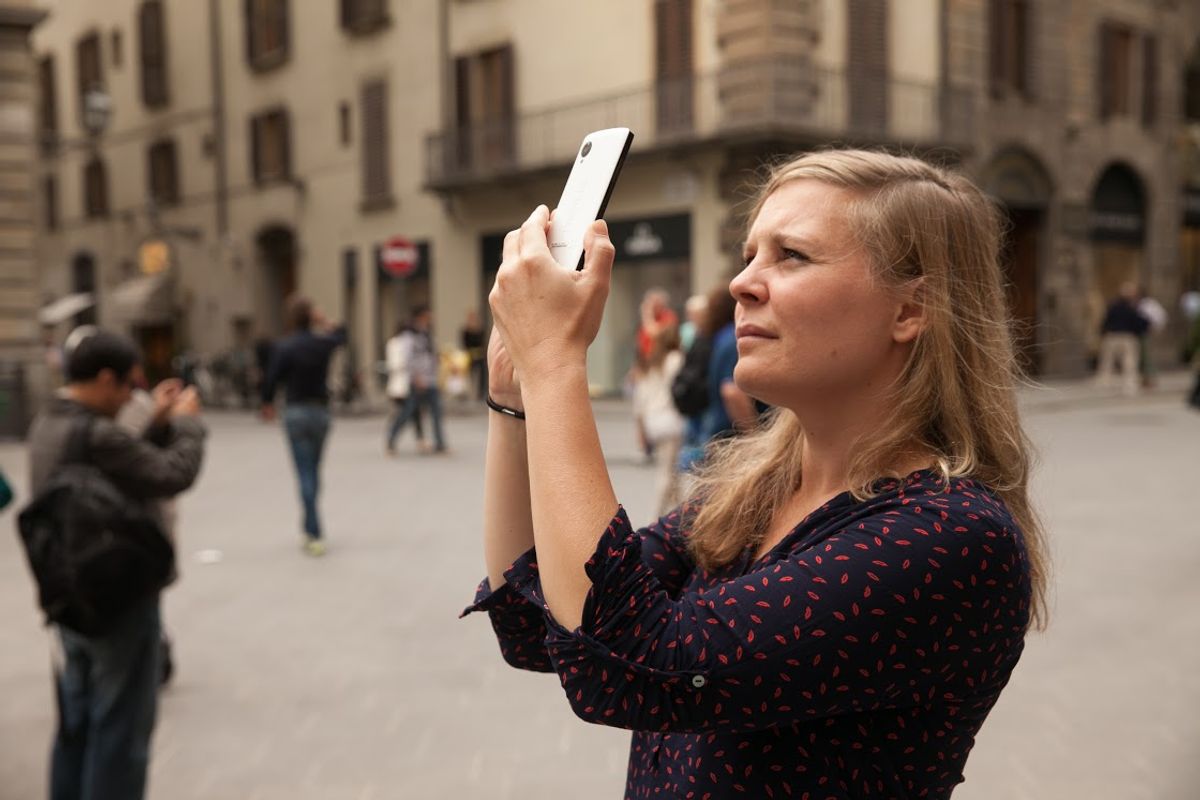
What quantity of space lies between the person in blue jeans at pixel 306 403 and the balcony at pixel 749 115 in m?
9.42

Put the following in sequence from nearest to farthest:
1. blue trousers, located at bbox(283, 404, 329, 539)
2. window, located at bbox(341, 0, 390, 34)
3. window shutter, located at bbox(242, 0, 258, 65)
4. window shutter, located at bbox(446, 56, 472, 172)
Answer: blue trousers, located at bbox(283, 404, 329, 539)
window shutter, located at bbox(446, 56, 472, 172)
window, located at bbox(341, 0, 390, 34)
window shutter, located at bbox(242, 0, 258, 65)

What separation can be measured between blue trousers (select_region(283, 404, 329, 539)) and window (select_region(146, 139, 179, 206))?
83.8ft

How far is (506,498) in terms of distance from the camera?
153 cm

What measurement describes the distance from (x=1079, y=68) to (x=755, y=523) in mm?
25188

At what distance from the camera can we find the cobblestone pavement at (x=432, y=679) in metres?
4.10

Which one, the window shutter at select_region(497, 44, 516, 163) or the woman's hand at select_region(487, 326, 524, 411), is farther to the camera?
the window shutter at select_region(497, 44, 516, 163)

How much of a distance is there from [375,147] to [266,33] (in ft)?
16.9

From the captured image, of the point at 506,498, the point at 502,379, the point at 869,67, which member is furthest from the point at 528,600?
the point at 869,67

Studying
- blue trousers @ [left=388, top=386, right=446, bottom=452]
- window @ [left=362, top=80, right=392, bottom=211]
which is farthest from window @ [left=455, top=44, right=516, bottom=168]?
blue trousers @ [left=388, top=386, right=446, bottom=452]

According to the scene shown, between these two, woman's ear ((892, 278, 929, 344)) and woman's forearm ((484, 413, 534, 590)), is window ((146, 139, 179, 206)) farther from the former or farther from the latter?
woman's ear ((892, 278, 929, 344))

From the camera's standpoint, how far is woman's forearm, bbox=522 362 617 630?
1203mm

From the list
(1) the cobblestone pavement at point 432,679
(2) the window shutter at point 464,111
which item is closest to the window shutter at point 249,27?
(2) the window shutter at point 464,111

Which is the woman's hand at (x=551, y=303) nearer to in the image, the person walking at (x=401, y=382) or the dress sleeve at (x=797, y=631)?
the dress sleeve at (x=797, y=631)

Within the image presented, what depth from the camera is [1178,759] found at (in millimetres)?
4129
